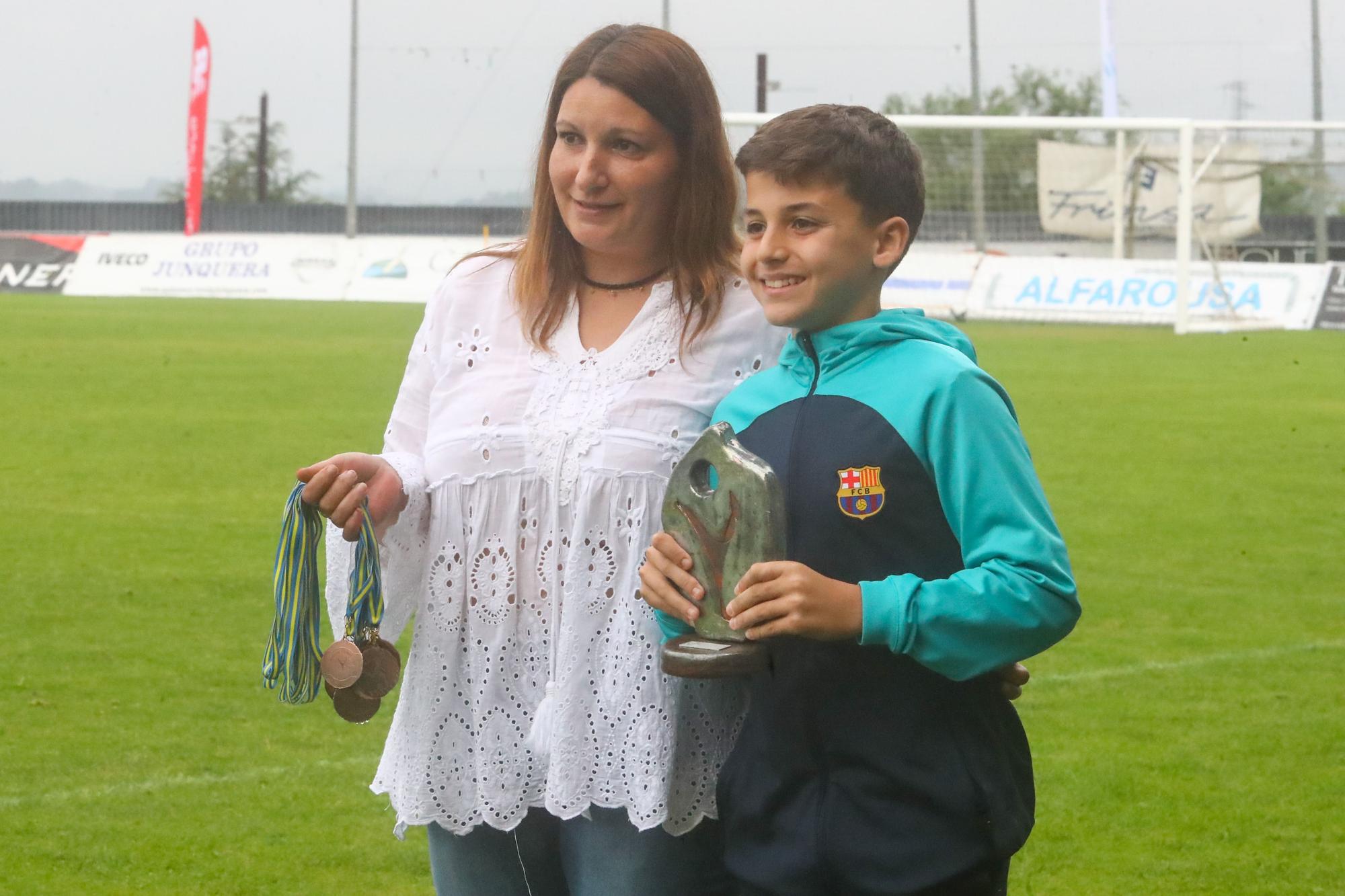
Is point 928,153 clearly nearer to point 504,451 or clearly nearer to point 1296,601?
point 1296,601

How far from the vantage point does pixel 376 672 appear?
2.49 m

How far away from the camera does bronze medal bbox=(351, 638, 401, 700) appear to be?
248 cm

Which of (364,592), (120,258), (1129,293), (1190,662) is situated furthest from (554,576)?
(120,258)

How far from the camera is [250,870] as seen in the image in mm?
4305

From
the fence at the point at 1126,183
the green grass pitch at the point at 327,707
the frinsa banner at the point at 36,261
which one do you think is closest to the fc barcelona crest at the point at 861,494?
the green grass pitch at the point at 327,707

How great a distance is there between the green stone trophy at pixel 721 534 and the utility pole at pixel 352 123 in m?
35.7

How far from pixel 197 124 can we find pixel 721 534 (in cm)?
4140

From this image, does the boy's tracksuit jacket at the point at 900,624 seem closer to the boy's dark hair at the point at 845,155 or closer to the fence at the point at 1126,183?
the boy's dark hair at the point at 845,155

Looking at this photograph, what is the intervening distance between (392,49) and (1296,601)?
34.8 m

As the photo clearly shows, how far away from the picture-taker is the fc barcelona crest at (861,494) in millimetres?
2125

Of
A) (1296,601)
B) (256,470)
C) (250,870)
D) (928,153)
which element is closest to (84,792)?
(250,870)

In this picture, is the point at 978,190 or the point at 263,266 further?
the point at 263,266

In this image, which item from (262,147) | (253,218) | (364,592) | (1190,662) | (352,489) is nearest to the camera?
(352,489)

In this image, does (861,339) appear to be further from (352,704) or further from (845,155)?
(352,704)
